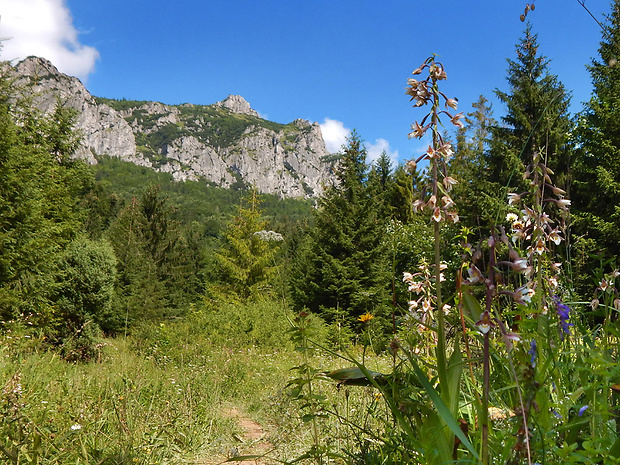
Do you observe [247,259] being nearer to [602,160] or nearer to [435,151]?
[602,160]

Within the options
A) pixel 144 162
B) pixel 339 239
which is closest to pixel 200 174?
pixel 144 162

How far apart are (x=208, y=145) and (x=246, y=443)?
569 feet

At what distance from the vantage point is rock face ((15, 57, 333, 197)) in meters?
139

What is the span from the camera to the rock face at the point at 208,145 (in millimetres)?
139375

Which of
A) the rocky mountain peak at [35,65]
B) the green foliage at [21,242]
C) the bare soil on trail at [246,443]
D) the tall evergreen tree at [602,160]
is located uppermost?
the rocky mountain peak at [35,65]

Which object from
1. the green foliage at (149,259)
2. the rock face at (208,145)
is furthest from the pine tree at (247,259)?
the rock face at (208,145)

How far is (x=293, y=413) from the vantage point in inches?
145

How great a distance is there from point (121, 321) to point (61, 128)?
29.3 feet

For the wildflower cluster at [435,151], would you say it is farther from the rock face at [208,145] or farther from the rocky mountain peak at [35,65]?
the rock face at [208,145]

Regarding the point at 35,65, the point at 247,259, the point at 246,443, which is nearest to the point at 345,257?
the point at 247,259

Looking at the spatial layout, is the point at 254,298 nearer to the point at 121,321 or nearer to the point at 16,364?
the point at 121,321

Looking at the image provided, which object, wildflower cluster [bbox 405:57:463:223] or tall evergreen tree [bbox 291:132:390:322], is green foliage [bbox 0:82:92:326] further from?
wildflower cluster [bbox 405:57:463:223]

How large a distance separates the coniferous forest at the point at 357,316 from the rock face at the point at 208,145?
5030 inches

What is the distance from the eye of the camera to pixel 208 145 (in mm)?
166000
